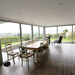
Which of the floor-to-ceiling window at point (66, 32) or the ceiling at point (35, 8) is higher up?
the ceiling at point (35, 8)

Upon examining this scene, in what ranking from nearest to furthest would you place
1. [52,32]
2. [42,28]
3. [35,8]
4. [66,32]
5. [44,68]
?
[35,8]
[44,68]
[66,32]
[52,32]
[42,28]

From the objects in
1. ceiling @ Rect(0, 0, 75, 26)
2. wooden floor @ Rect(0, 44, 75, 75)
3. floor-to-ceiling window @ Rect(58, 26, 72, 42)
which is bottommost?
wooden floor @ Rect(0, 44, 75, 75)

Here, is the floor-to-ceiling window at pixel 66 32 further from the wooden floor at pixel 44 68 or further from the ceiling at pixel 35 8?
the wooden floor at pixel 44 68

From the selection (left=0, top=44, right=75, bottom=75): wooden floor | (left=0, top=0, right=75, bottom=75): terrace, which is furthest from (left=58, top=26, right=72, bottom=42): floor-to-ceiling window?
(left=0, top=44, right=75, bottom=75): wooden floor

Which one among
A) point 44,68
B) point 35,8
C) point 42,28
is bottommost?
point 44,68

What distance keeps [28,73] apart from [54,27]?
286 inches

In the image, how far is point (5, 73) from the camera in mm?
2281

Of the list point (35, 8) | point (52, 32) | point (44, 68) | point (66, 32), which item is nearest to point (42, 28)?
point (52, 32)

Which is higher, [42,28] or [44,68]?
[42,28]

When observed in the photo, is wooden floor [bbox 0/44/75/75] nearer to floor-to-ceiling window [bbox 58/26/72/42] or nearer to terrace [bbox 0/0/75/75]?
terrace [bbox 0/0/75/75]

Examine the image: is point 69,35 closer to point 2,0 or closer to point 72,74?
point 72,74

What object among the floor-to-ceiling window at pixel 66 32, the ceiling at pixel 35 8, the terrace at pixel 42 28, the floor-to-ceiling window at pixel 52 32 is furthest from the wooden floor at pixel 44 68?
the floor-to-ceiling window at pixel 52 32

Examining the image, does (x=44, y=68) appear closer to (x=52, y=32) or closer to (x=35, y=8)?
(x=35, y=8)

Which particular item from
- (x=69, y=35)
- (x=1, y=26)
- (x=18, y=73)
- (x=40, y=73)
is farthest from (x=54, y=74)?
(x=69, y=35)
